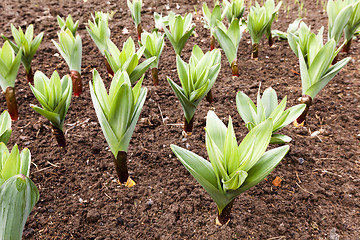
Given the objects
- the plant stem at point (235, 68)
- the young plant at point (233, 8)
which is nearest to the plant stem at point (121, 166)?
the plant stem at point (235, 68)

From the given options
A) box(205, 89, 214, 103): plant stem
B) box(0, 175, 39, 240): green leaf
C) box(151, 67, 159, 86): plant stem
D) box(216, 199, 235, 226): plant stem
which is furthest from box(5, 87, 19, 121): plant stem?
box(216, 199, 235, 226): plant stem

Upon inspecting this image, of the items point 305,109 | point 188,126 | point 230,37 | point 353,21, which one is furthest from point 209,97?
point 353,21

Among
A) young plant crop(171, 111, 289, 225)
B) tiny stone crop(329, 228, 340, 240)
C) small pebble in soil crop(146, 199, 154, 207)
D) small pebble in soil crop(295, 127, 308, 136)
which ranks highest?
young plant crop(171, 111, 289, 225)

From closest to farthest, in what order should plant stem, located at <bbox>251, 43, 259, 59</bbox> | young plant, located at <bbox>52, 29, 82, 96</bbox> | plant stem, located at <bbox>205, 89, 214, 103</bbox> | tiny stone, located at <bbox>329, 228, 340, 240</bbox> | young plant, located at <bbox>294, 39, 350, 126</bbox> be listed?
tiny stone, located at <bbox>329, 228, 340, 240</bbox>, young plant, located at <bbox>294, 39, 350, 126</bbox>, young plant, located at <bbox>52, 29, 82, 96</bbox>, plant stem, located at <bbox>205, 89, 214, 103</bbox>, plant stem, located at <bbox>251, 43, 259, 59</bbox>

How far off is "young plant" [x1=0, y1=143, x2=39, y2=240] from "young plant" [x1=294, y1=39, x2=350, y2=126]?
1.69 metres

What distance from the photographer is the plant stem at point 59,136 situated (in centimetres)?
204

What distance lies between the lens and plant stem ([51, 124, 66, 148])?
6.70ft

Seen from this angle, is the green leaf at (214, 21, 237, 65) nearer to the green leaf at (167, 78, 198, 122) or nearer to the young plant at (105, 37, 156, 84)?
the young plant at (105, 37, 156, 84)

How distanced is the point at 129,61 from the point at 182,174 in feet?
2.55

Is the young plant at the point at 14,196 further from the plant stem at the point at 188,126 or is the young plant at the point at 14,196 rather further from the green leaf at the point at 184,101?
the plant stem at the point at 188,126

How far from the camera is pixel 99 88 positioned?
1632 mm

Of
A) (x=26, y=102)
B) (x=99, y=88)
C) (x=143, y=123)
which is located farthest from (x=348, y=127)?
(x=26, y=102)

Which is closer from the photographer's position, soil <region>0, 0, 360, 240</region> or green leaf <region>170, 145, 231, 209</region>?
green leaf <region>170, 145, 231, 209</region>

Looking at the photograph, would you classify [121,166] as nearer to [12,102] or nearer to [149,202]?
[149,202]
